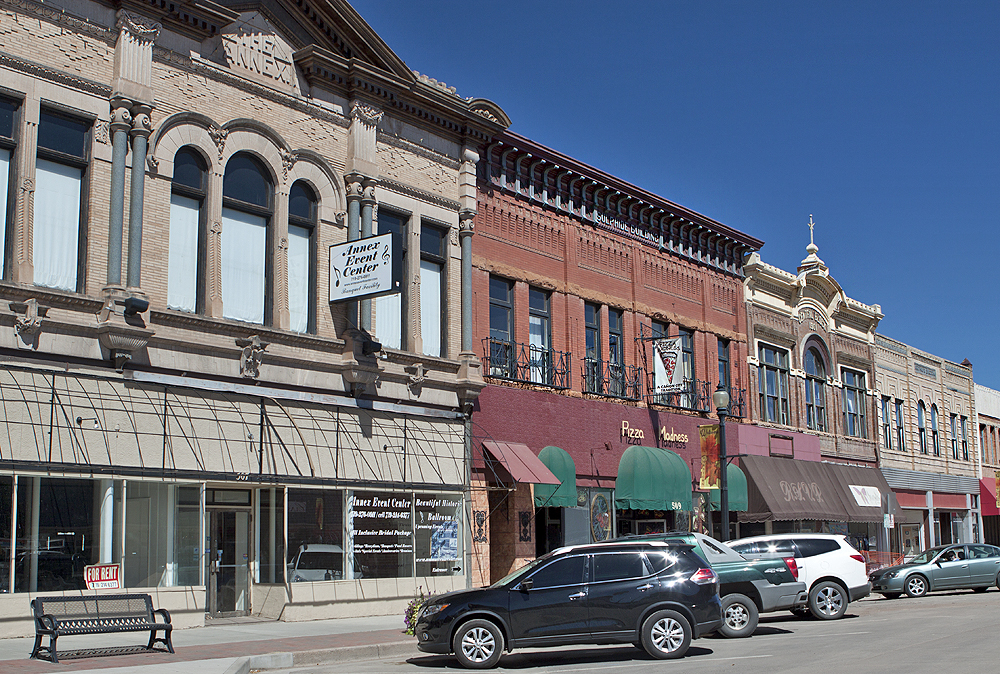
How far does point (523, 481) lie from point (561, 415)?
10.8ft

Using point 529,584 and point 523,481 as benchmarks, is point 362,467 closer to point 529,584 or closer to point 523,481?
point 523,481

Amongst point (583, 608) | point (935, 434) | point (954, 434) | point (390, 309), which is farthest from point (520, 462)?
point (954, 434)

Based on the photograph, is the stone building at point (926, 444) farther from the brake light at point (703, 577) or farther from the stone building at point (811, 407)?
the brake light at point (703, 577)

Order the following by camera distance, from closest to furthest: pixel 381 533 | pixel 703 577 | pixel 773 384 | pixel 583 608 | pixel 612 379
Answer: pixel 583 608, pixel 703 577, pixel 381 533, pixel 612 379, pixel 773 384

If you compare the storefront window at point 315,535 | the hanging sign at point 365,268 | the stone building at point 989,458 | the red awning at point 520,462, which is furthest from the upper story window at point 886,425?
the hanging sign at point 365,268

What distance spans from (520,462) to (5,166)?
1263cm

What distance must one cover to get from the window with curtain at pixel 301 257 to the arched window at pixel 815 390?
22.7 metres

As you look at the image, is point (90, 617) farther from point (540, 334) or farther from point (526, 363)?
point (540, 334)

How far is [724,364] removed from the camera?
109 ft

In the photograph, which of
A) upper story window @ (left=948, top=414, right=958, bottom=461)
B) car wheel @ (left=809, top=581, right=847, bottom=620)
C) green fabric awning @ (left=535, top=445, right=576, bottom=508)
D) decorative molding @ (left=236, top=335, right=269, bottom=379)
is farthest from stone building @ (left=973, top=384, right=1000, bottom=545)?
decorative molding @ (left=236, top=335, right=269, bottom=379)

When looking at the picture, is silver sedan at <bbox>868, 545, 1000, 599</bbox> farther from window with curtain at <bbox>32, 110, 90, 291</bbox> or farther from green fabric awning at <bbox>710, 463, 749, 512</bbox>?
window with curtain at <bbox>32, 110, 90, 291</bbox>

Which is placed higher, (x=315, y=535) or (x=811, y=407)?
(x=811, y=407)

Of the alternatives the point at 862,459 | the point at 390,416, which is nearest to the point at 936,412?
the point at 862,459

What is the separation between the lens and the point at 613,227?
1156 inches
